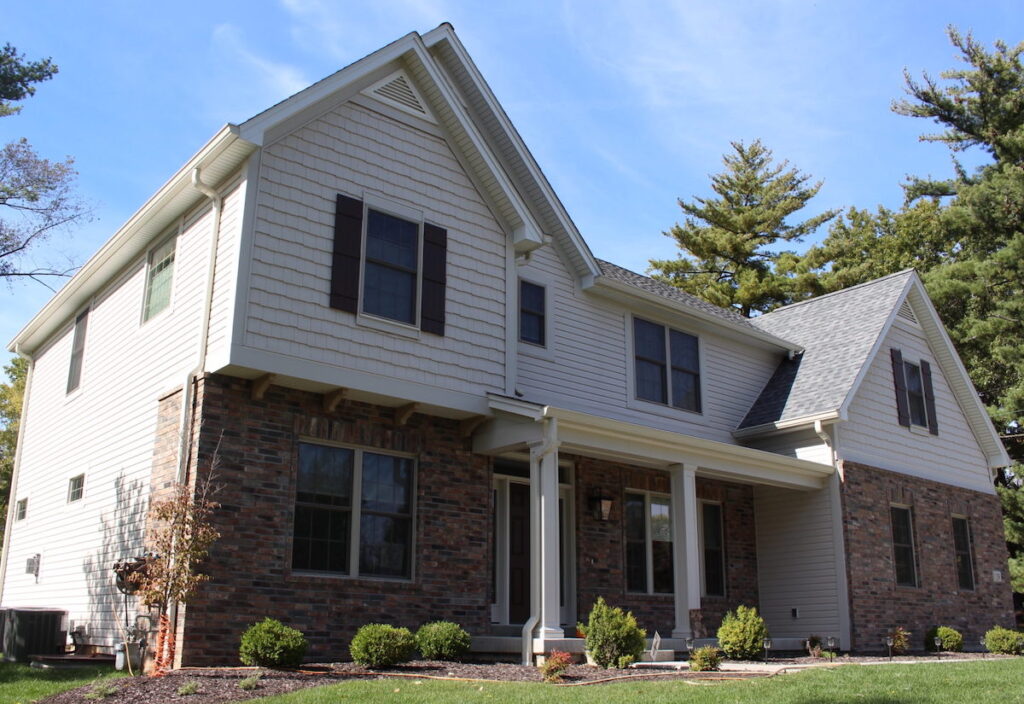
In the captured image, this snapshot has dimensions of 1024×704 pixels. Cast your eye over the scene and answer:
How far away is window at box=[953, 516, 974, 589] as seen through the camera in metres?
18.4

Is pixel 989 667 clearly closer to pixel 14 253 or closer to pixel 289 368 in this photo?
pixel 289 368

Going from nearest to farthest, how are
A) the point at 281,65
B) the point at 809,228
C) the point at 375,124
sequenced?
the point at 281,65 < the point at 375,124 < the point at 809,228

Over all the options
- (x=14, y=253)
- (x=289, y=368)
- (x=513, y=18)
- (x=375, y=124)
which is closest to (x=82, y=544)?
(x=289, y=368)

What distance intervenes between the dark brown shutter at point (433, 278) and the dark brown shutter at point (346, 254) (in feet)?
3.18

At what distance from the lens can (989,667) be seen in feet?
35.3

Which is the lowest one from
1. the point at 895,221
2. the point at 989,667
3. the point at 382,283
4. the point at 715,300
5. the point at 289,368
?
the point at 989,667

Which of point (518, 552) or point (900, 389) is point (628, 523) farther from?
point (900, 389)

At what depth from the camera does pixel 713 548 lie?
53.7 ft

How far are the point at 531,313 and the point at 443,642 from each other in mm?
5799

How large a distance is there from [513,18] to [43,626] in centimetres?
907

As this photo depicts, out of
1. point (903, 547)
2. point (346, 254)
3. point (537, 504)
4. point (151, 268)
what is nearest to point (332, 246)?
point (346, 254)

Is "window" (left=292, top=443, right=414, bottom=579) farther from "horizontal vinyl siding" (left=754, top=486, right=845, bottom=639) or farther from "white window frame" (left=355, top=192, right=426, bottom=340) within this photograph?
"horizontal vinyl siding" (left=754, top=486, right=845, bottom=639)

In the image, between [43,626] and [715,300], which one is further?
[715,300]

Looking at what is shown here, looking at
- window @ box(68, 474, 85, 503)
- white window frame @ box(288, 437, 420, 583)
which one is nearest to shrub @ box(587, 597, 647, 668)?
white window frame @ box(288, 437, 420, 583)
